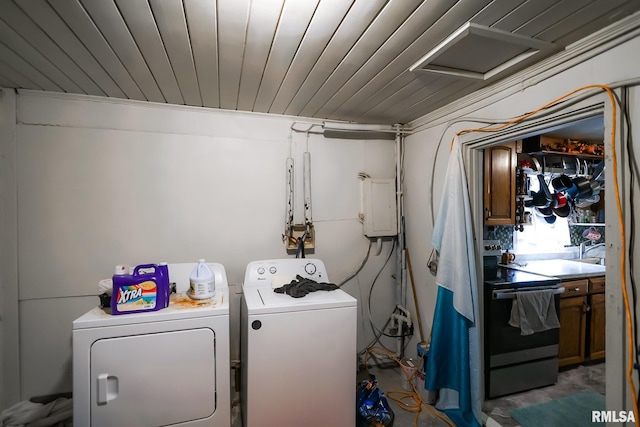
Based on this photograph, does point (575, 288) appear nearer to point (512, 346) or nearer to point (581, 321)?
point (581, 321)

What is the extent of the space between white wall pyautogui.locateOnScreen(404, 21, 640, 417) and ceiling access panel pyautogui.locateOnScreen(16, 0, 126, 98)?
2.31 metres

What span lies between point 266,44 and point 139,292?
1.39 meters

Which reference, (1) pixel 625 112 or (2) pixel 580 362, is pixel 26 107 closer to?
(1) pixel 625 112

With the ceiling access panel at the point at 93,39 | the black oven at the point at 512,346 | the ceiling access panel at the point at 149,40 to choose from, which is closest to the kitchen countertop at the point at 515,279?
the black oven at the point at 512,346

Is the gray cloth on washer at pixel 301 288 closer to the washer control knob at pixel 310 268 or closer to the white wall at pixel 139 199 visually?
the washer control knob at pixel 310 268

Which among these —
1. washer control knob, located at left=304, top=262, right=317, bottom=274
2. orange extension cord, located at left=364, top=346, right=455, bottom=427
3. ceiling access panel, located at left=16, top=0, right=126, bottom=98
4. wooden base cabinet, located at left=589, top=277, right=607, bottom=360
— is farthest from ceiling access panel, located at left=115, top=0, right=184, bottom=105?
wooden base cabinet, located at left=589, top=277, right=607, bottom=360

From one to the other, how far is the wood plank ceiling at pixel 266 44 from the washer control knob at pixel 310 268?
124 cm

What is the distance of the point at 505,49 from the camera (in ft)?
4.70

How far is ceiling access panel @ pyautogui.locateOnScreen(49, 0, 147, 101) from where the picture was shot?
1.14 metres

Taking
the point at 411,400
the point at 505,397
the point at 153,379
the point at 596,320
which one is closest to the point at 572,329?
the point at 596,320

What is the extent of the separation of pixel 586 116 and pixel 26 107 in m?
3.33

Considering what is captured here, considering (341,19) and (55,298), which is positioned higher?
(341,19)

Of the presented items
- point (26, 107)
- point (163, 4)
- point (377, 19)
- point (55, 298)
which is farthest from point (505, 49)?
point (55, 298)

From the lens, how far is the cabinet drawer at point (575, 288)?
8.45 ft
